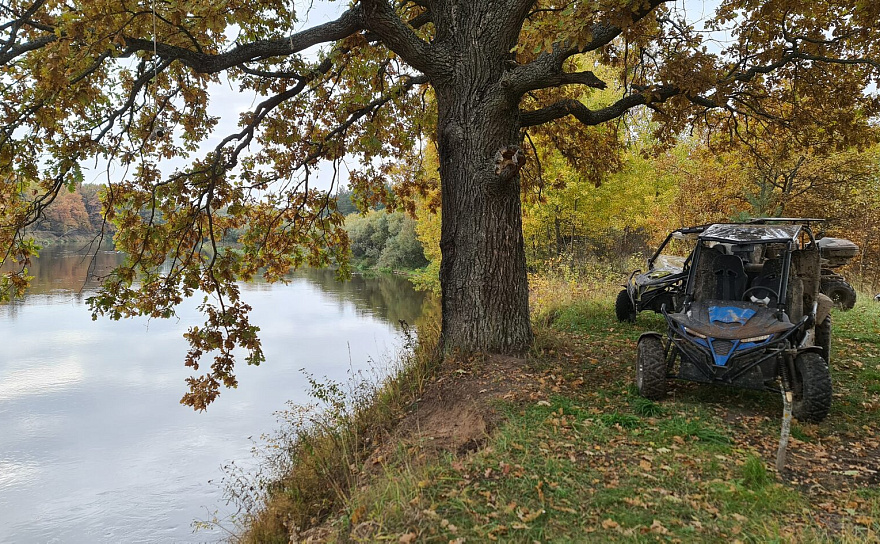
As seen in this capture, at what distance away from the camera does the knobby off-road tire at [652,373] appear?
5.27m

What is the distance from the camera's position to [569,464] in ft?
13.3

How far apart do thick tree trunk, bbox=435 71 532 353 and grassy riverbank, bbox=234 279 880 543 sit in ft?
1.45

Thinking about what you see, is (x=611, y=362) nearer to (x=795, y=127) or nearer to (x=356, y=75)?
(x=795, y=127)

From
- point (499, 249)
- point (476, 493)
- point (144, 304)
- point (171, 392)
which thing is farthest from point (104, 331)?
point (476, 493)

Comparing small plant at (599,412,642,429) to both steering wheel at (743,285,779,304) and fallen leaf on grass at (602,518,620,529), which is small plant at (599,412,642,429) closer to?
fallen leaf on grass at (602,518,620,529)

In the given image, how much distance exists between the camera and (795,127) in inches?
314

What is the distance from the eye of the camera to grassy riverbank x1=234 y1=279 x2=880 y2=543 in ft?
10.8

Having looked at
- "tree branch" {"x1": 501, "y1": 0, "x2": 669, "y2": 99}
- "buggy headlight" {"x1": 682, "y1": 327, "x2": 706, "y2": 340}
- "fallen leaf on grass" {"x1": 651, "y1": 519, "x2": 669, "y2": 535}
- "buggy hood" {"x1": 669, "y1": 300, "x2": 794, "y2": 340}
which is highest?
"tree branch" {"x1": 501, "y1": 0, "x2": 669, "y2": 99}

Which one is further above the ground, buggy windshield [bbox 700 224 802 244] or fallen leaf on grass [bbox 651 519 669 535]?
buggy windshield [bbox 700 224 802 244]

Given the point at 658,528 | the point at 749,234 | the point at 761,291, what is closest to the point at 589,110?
the point at 749,234

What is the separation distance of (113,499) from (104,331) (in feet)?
44.5

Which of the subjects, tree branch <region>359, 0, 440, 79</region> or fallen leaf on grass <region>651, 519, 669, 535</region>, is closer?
fallen leaf on grass <region>651, 519, 669, 535</region>

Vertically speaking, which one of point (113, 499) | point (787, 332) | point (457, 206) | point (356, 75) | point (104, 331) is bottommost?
point (113, 499)

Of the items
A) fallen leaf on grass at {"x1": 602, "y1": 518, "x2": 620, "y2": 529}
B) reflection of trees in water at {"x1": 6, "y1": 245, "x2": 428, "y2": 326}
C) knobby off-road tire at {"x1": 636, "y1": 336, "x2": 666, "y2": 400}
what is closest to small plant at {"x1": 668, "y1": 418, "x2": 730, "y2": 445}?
knobby off-road tire at {"x1": 636, "y1": 336, "x2": 666, "y2": 400}
